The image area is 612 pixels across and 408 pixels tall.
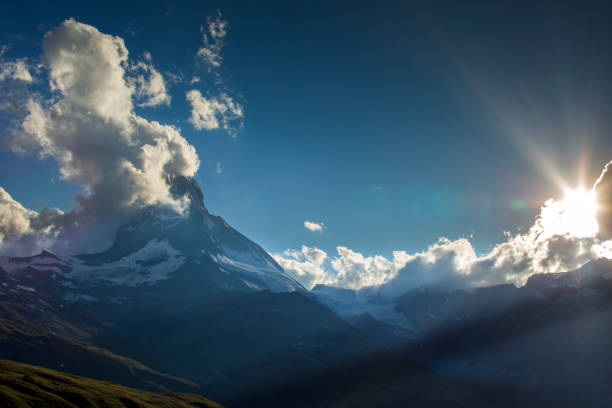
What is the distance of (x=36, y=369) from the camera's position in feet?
424

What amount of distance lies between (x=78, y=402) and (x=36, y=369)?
39.3 m

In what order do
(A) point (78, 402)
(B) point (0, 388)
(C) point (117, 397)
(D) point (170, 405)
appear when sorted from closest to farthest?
(B) point (0, 388), (A) point (78, 402), (C) point (117, 397), (D) point (170, 405)

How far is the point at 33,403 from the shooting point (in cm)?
9094

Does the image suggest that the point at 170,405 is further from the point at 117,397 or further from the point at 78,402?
the point at 78,402

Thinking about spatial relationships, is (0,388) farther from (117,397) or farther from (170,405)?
(170,405)

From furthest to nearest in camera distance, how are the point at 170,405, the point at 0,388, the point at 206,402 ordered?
the point at 206,402
the point at 170,405
the point at 0,388

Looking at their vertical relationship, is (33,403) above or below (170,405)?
above

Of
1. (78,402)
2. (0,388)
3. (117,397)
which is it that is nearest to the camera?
(0,388)

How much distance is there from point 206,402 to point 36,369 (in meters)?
91.8

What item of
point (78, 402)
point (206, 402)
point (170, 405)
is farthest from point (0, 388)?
point (206, 402)

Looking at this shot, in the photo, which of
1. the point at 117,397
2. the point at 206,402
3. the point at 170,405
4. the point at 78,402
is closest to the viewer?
the point at 78,402

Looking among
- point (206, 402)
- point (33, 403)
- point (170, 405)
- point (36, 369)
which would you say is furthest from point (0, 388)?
point (206, 402)

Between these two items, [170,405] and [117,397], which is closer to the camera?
[117,397]

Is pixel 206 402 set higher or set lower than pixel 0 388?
lower
